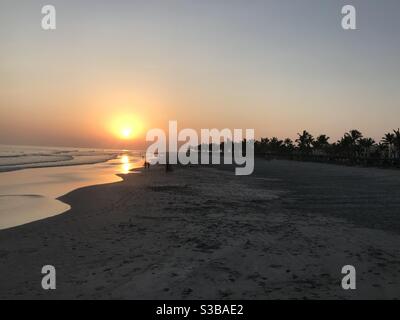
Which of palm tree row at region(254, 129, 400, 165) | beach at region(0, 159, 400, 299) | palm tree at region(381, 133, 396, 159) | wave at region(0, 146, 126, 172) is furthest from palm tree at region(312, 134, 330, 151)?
beach at region(0, 159, 400, 299)

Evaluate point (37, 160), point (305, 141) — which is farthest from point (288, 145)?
point (37, 160)

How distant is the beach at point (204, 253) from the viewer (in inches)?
265

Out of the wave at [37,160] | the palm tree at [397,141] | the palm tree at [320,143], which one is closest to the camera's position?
the wave at [37,160]

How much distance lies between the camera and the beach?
6.74 meters

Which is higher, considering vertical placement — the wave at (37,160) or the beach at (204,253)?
the beach at (204,253)

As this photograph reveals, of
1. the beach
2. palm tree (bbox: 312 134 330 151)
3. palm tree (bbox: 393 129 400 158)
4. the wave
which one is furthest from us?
palm tree (bbox: 312 134 330 151)

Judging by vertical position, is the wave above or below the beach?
below

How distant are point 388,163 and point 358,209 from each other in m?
49.1

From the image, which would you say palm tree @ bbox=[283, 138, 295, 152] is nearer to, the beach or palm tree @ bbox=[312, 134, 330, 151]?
palm tree @ bbox=[312, 134, 330, 151]

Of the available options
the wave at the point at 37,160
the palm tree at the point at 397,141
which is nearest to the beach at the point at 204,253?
the wave at the point at 37,160

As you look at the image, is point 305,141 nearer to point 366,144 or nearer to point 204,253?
point 366,144

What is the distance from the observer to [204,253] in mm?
9023

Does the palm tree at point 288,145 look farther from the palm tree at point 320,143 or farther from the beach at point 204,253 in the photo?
the beach at point 204,253
